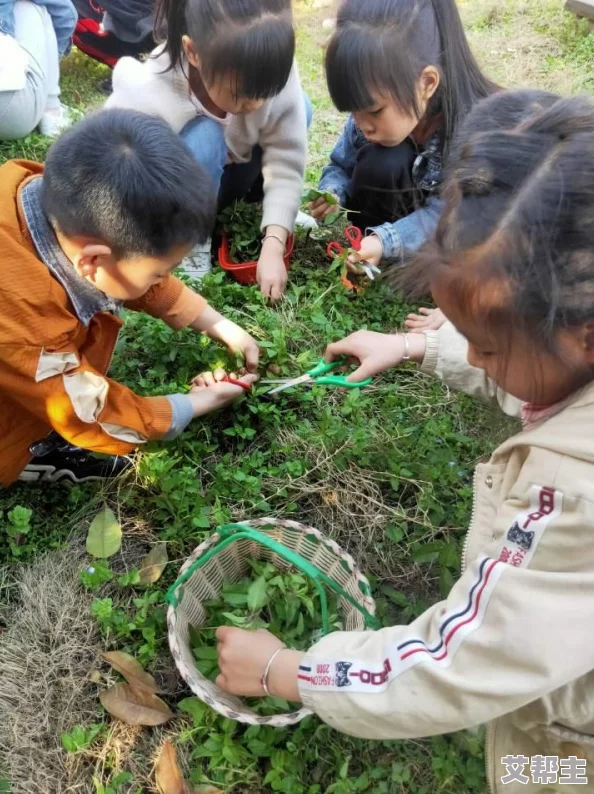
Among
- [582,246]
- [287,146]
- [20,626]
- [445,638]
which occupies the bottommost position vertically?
[20,626]

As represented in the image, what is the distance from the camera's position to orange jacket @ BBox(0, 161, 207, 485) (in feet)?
4.89

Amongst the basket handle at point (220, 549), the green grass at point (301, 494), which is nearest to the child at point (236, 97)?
the green grass at point (301, 494)

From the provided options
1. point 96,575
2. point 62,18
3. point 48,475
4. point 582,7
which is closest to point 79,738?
point 96,575

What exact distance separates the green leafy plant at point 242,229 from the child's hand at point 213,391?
29.7 inches

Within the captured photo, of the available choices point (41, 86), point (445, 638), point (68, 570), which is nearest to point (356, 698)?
point (445, 638)

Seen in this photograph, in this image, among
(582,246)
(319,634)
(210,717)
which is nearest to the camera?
(582,246)

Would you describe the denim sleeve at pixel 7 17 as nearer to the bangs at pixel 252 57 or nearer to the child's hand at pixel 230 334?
the bangs at pixel 252 57

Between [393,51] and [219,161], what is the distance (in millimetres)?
750

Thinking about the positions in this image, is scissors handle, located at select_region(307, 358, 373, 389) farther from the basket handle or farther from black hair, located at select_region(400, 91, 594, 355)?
black hair, located at select_region(400, 91, 594, 355)

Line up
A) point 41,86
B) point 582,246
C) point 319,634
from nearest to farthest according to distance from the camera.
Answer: point 582,246
point 319,634
point 41,86

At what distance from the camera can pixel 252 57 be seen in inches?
76.5

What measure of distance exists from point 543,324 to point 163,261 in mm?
905

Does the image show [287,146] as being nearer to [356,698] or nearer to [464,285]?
[464,285]

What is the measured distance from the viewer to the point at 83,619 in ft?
5.49
